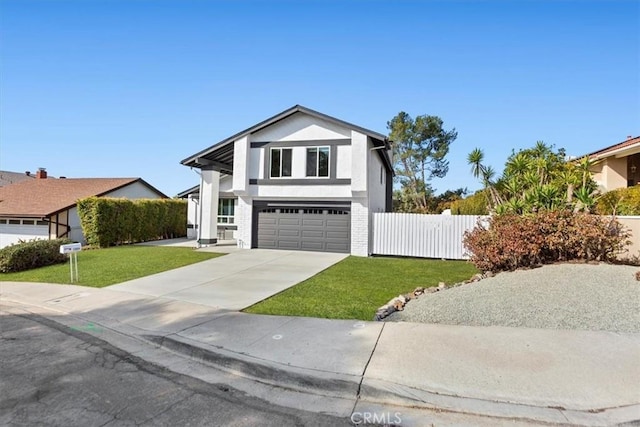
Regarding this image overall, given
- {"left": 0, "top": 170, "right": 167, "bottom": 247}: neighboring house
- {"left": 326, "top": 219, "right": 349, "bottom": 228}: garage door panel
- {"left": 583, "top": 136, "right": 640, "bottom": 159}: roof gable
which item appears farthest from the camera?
{"left": 0, "top": 170, "right": 167, "bottom": 247}: neighboring house

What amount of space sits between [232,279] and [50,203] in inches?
772

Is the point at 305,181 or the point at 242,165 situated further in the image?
the point at 242,165

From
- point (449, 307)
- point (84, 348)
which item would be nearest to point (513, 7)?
point (449, 307)

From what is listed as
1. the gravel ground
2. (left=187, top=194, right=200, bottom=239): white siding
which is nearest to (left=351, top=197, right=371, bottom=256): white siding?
the gravel ground

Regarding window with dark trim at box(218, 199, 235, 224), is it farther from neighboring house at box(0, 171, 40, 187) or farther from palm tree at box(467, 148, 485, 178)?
neighboring house at box(0, 171, 40, 187)

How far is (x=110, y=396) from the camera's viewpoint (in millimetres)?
3777

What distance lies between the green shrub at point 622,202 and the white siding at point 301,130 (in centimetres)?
1069

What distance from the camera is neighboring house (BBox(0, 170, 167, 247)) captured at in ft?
71.1

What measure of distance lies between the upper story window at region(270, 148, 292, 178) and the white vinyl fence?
16.4ft

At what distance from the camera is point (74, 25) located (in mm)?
10289

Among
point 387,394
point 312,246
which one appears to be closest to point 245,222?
point 312,246

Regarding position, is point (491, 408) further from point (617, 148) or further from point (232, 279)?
point (617, 148)

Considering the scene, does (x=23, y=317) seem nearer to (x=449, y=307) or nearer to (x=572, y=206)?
(x=449, y=307)

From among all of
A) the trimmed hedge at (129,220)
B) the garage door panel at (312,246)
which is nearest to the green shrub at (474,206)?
the garage door panel at (312,246)
